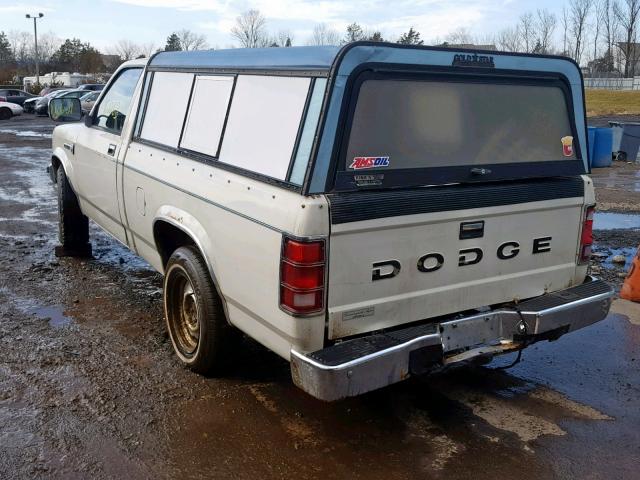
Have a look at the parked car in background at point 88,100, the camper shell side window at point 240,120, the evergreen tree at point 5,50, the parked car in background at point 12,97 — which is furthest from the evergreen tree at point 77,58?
the camper shell side window at point 240,120

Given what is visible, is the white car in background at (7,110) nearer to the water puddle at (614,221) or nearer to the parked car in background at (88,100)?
the parked car in background at (88,100)

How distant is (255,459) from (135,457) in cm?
63

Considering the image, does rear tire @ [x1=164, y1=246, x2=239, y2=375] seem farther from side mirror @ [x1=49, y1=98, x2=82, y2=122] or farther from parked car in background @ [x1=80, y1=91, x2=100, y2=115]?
parked car in background @ [x1=80, y1=91, x2=100, y2=115]

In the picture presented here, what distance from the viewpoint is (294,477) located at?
3414 mm

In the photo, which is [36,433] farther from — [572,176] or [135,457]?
[572,176]

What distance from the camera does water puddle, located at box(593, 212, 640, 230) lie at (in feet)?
31.9

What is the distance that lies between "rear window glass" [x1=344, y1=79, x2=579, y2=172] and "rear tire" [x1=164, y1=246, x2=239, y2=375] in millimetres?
1319

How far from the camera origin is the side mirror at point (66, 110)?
6.71 meters

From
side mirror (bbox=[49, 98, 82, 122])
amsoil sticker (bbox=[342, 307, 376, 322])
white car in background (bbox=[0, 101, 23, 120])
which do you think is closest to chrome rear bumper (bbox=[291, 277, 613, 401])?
amsoil sticker (bbox=[342, 307, 376, 322])

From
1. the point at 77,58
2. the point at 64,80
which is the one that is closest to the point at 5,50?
the point at 77,58

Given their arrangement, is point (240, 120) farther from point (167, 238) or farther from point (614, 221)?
point (614, 221)

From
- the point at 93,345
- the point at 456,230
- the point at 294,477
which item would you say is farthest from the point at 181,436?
the point at 456,230

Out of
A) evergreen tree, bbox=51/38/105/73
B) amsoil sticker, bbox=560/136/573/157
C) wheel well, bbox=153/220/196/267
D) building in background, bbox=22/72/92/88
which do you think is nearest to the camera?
amsoil sticker, bbox=560/136/573/157

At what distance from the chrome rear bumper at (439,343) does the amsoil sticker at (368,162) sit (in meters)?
0.88
